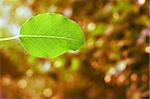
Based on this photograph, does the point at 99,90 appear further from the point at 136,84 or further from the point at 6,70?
the point at 6,70

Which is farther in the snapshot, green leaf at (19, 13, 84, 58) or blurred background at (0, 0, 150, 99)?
blurred background at (0, 0, 150, 99)

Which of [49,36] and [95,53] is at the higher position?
[95,53]

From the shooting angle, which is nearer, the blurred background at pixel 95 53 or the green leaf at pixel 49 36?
the green leaf at pixel 49 36

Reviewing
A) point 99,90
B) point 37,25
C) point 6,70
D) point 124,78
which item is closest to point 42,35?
point 37,25

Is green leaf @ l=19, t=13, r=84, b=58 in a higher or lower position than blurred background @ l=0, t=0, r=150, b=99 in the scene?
lower

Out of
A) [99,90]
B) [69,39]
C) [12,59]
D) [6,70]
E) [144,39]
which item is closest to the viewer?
[69,39]
